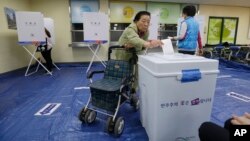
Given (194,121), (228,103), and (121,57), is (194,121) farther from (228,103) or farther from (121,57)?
(228,103)

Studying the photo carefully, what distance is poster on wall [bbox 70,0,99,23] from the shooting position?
18.2 ft

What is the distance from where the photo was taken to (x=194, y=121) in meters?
1.51

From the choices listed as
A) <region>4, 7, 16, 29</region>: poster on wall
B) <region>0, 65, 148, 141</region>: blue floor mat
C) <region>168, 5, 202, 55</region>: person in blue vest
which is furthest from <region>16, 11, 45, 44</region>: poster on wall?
<region>168, 5, 202, 55</region>: person in blue vest

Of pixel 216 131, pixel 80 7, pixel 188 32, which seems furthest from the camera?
pixel 80 7

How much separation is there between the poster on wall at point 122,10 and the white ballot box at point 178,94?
15.2 ft

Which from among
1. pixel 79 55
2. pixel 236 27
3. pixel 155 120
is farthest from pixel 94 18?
pixel 236 27

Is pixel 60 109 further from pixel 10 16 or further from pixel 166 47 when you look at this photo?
pixel 10 16

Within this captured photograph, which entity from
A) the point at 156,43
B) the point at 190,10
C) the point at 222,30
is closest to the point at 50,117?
the point at 156,43

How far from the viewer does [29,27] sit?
409 cm

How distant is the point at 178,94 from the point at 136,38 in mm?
780

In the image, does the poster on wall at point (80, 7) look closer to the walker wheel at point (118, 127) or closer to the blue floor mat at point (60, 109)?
the blue floor mat at point (60, 109)

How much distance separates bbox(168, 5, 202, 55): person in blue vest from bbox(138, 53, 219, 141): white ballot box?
1.08 meters

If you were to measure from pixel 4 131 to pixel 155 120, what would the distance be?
5.08 ft

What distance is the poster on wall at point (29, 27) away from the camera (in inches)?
159
